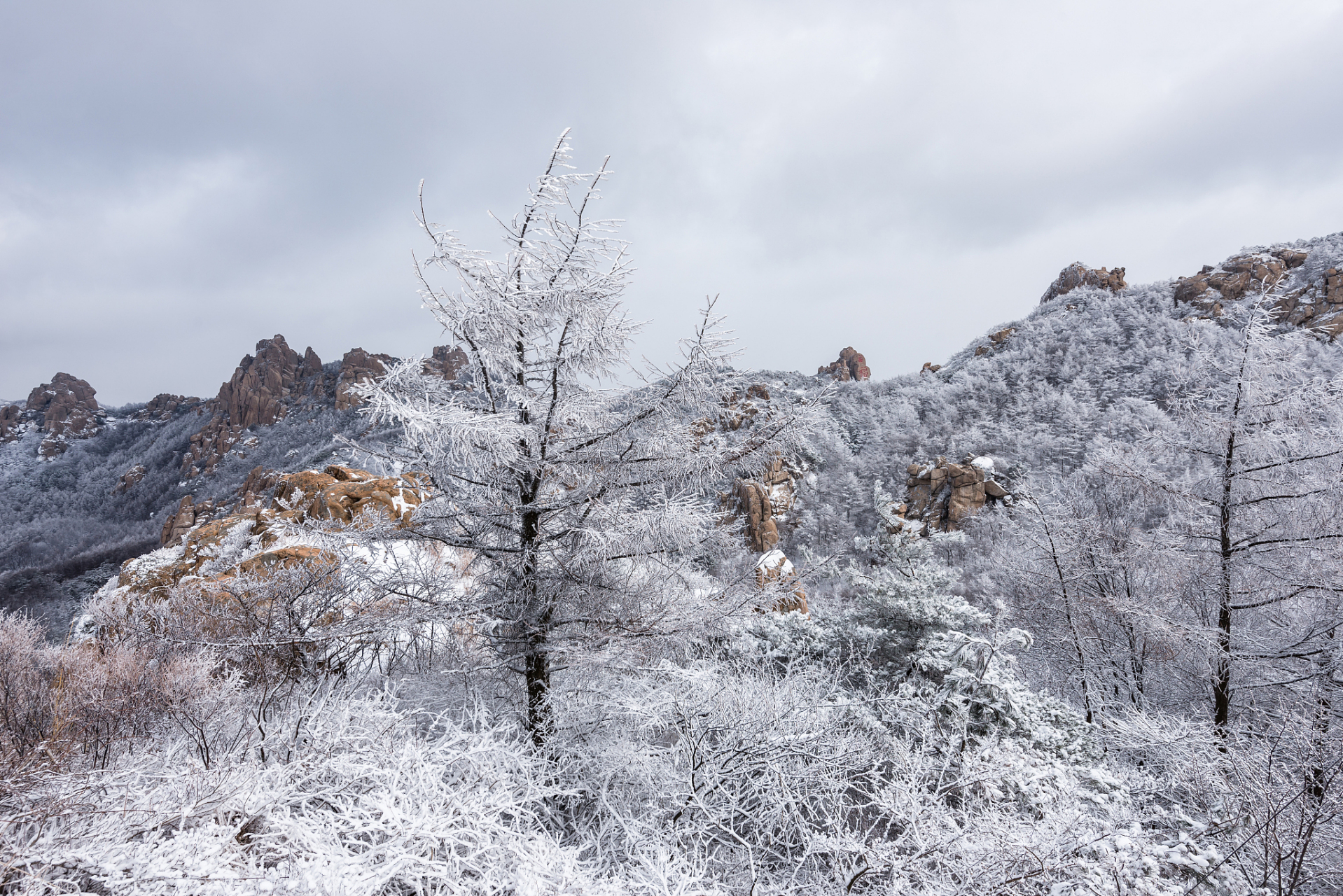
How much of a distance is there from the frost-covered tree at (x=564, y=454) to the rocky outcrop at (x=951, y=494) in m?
19.3

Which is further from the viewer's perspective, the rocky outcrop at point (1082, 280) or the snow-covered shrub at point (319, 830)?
the rocky outcrop at point (1082, 280)

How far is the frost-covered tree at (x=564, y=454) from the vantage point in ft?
12.2

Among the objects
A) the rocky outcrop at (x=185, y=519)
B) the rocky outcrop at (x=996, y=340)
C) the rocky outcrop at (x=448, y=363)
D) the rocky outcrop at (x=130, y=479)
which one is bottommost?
the rocky outcrop at (x=185, y=519)

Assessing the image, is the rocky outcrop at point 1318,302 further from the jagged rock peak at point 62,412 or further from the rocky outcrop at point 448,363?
the jagged rock peak at point 62,412

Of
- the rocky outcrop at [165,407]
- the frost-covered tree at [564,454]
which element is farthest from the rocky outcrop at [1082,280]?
the rocky outcrop at [165,407]

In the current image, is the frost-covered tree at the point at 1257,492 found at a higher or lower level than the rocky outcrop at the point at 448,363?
lower

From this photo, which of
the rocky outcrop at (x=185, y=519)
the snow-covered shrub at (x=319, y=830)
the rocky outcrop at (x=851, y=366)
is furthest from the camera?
the rocky outcrop at (x=851, y=366)

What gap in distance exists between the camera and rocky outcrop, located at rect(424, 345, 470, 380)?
3970 mm

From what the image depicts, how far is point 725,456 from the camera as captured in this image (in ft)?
12.9

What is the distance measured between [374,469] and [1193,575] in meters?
15.6

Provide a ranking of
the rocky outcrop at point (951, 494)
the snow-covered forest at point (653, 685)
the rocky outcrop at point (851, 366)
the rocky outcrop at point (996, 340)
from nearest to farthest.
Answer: the snow-covered forest at point (653, 685)
the rocky outcrop at point (951, 494)
the rocky outcrop at point (996, 340)
the rocky outcrop at point (851, 366)

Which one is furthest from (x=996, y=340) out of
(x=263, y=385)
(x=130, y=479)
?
(x=130, y=479)

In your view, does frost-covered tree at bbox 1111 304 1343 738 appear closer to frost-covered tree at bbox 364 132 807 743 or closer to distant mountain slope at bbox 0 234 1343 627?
distant mountain slope at bbox 0 234 1343 627

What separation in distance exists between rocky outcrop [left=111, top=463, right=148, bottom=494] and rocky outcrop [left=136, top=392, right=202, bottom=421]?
1468 centimetres
